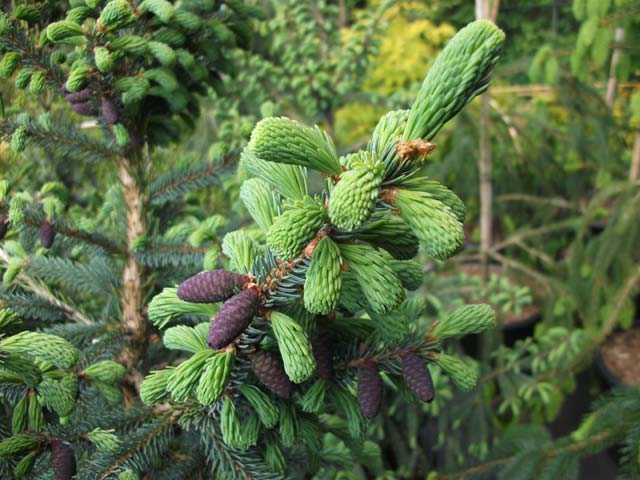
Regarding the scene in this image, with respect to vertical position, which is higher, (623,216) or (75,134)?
(75,134)

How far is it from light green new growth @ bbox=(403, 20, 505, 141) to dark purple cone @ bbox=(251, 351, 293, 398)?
0.28 metres

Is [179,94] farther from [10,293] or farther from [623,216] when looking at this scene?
[623,216]

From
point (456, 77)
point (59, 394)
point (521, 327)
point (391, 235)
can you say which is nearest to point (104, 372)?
point (59, 394)

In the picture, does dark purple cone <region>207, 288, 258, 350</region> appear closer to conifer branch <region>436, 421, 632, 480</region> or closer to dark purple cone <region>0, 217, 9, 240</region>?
dark purple cone <region>0, 217, 9, 240</region>

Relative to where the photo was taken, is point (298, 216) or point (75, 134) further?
point (75, 134)

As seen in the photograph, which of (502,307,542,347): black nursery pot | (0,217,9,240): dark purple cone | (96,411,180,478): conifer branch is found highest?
(0,217,9,240): dark purple cone

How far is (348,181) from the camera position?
1.32ft

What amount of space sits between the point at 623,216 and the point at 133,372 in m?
1.41

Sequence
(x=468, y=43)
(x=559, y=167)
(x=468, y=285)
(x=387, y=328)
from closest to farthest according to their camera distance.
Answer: (x=468, y=43)
(x=387, y=328)
(x=468, y=285)
(x=559, y=167)

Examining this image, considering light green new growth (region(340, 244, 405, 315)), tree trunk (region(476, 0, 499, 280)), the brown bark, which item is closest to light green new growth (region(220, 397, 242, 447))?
light green new growth (region(340, 244, 405, 315))

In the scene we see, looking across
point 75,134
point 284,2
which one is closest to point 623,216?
point 284,2

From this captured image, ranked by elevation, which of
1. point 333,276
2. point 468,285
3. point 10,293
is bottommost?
point 468,285

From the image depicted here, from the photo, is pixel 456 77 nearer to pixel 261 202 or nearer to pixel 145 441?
pixel 261 202

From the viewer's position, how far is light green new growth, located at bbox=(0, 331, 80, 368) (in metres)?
0.53
